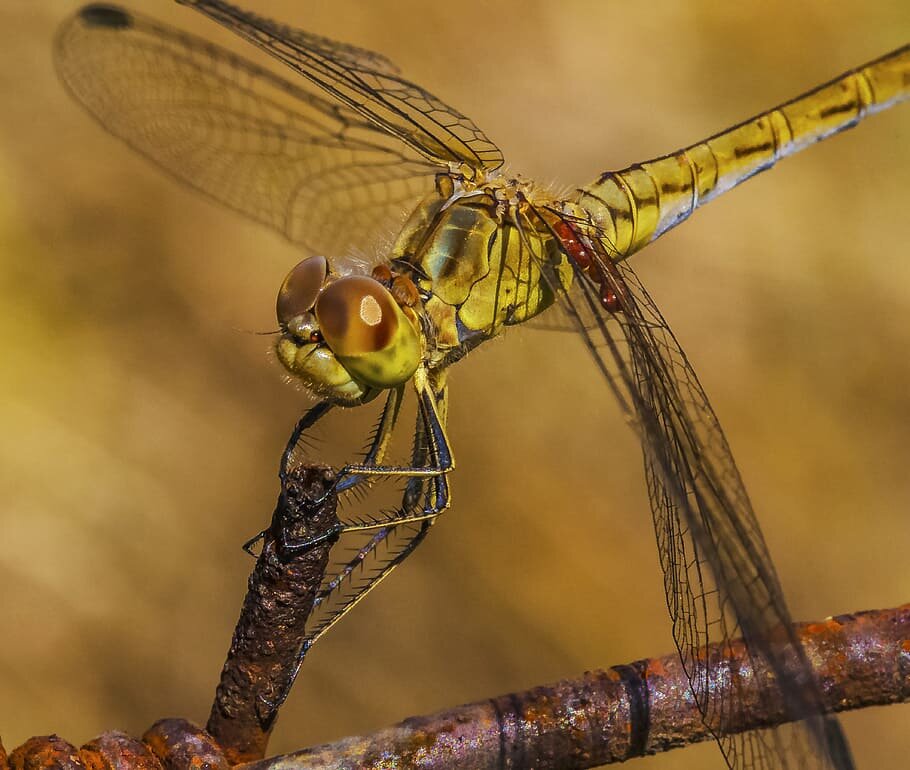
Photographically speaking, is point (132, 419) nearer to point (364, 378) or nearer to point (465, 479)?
point (465, 479)

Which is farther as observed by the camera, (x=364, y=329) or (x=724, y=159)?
(x=724, y=159)

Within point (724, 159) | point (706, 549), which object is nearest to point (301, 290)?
point (706, 549)

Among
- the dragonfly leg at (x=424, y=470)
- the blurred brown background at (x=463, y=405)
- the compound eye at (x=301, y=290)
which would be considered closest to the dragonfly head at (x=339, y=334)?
the compound eye at (x=301, y=290)

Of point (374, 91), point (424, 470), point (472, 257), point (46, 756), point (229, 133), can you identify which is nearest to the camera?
point (46, 756)

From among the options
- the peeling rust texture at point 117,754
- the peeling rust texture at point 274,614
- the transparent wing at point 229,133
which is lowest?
the peeling rust texture at point 117,754

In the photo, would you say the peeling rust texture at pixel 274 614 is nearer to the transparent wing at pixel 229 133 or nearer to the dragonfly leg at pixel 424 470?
the dragonfly leg at pixel 424 470

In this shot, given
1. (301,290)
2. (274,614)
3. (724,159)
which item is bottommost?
(274,614)

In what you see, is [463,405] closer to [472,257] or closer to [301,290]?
[472,257]
